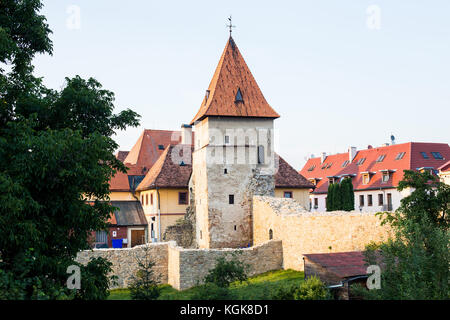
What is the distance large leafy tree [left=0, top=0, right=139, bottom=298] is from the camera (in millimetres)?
11501

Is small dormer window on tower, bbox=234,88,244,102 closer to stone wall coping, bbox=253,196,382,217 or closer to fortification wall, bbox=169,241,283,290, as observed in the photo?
stone wall coping, bbox=253,196,382,217

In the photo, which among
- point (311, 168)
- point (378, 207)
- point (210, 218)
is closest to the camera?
point (210, 218)

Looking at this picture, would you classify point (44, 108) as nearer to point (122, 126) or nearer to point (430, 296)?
point (122, 126)

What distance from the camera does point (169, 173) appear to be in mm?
36344

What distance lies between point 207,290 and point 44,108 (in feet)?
23.5

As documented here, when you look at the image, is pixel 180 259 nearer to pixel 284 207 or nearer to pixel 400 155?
pixel 284 207

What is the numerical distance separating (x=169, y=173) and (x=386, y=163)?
22379 millimetres

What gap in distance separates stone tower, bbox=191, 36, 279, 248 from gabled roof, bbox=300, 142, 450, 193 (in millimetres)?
16606

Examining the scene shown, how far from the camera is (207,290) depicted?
15148 millimetres

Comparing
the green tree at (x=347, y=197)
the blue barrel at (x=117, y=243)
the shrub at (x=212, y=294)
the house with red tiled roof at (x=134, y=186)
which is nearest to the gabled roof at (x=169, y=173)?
the house with red tiled roof at (x=134, y=186)

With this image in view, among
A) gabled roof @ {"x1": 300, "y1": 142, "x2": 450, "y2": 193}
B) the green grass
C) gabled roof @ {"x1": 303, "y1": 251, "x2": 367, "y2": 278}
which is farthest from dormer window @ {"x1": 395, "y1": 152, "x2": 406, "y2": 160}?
gabled roof @ {"x1": 303, "y1": 251, "x2": 367, "y2": 278}

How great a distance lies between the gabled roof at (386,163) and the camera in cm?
4534

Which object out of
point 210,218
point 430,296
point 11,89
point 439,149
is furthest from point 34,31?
point 439,149
